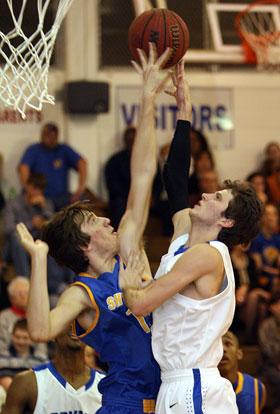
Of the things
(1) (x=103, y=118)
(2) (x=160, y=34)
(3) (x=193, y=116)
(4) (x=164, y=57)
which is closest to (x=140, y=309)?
(4) (x=164, y=57)

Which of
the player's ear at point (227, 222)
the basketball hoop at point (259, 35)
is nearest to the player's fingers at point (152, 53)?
the player's ear at point (227, 222)

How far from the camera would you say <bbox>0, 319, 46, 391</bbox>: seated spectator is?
6281mm

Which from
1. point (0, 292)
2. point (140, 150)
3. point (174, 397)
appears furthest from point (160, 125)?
point (174, 397)

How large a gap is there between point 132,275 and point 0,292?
466 cm

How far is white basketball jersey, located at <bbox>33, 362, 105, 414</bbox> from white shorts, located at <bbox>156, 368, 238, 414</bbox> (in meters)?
0.92

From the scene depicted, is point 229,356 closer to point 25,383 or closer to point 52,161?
point 25,383

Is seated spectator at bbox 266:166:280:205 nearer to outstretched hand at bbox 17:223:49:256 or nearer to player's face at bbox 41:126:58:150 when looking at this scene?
player's face at bbox 41:126:58:150

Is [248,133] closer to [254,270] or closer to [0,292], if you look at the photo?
[254,270]

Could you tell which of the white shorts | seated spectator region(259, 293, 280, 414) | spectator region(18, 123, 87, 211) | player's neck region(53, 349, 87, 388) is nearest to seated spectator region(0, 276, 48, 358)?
seated spectator region(259, 293, 280, 414)

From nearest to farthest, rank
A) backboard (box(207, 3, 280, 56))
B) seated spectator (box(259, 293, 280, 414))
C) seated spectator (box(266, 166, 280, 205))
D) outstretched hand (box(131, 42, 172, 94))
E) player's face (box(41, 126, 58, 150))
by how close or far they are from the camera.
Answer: outstretched hand (box(131, 42, 172, 94)), seated spectator (box(259, 293, 280, 414)), player's face (box(41, 126, 58, 150)), seated spectator (box(266, 166, 280, 205)), backboard (box(207, 3, 280, 56))

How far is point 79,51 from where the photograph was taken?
1054cm

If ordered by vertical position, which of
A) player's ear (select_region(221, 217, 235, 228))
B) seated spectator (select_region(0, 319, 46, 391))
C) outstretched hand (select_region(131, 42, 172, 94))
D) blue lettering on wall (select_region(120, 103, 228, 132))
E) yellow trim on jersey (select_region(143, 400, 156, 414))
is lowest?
seated spectator (select_region(0, 319, 46, 391))

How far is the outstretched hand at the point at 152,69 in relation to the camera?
12.5 feet

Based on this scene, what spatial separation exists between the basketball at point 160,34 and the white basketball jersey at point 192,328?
44.0 inches
